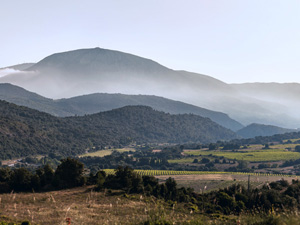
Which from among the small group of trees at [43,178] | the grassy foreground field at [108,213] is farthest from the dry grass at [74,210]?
the small group of trees at [43,178]

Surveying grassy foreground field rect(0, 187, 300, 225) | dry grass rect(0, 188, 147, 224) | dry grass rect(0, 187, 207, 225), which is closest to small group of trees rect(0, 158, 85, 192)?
grassy foreground field rect(0, 187, 300, 225)

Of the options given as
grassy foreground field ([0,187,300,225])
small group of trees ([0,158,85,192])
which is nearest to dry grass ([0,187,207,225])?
grassy foreground field ([0,187,300,225])

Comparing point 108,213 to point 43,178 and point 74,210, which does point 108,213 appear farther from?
point 43,178

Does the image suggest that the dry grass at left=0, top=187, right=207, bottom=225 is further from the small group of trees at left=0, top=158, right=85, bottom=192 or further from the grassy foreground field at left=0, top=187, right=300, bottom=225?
the small group of trees at left=0, top=158, right=85, bottom=192

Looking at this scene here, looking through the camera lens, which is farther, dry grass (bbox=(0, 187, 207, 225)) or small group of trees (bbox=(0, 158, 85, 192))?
small group of trees (bbox=(0, 158, 85, 192))

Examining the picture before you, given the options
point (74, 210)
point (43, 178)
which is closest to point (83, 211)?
point (74, 210)

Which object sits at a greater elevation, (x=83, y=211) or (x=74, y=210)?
(x=74, y=210)

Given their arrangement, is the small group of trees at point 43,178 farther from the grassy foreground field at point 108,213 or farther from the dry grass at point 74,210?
the dry grass at point 74,210

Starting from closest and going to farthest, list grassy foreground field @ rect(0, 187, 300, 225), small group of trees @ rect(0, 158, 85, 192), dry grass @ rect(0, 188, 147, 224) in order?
grassy foreground field @ rect(0, 187, 300, 225) → dry grass @ rect(0, 188, 147, 224) → small group of trees @ rect(0, 158, 85, 192)

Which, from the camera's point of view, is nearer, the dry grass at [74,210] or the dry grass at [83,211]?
the dry grass at [83,211]

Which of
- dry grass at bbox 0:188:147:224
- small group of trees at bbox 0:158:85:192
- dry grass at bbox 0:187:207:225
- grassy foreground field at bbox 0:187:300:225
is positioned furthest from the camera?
small group of trees at bbox 0:158:85:192

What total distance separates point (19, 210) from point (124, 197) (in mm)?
18791

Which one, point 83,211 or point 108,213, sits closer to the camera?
point 108,213

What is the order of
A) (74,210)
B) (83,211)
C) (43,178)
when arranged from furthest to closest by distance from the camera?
(43,178) → (83,211) → (74,210)
